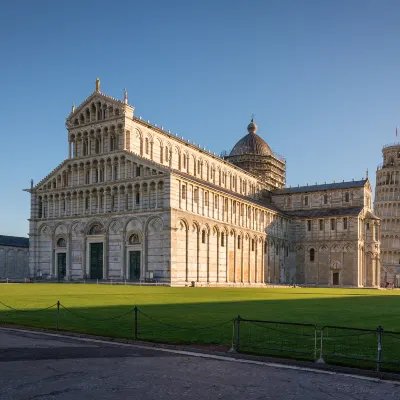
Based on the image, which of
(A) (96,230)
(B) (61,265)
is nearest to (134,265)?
(A) (96,230)

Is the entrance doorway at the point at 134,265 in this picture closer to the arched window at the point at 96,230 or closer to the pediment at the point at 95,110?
the arched window at the point at 96,230

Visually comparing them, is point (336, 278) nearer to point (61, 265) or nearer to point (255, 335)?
point (61, 265)

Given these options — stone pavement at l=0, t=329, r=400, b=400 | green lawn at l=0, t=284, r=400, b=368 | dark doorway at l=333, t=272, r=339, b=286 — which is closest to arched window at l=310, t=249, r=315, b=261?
dark doorway at l=333, t=272, r=339, b=286

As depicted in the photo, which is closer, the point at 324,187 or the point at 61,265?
the point at 61,265

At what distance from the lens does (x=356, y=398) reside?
11539mm

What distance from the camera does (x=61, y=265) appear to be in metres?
73.2

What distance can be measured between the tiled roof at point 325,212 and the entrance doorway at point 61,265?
141 feet

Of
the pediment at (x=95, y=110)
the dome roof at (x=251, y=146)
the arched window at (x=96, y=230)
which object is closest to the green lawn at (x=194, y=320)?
the arched window at (x=96, y=230)

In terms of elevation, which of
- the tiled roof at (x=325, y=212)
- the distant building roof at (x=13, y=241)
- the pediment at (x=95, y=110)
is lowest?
the distant building roof at (x=13, y=241)

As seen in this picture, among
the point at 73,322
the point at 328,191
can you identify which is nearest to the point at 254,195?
the point at 328,191

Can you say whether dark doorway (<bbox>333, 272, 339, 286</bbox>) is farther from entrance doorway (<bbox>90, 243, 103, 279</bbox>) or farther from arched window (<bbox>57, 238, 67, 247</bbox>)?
arched window (<bbox>57, 238, 67, 247</bbox>)

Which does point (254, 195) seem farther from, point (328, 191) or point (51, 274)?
point (51, 274)

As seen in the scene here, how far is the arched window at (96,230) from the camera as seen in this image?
69.4 meters

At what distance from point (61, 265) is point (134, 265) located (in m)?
12.7
